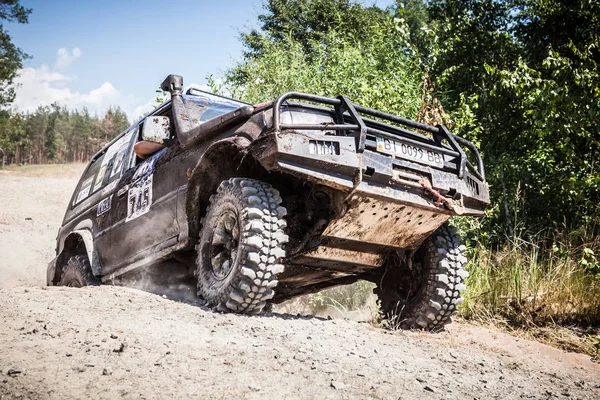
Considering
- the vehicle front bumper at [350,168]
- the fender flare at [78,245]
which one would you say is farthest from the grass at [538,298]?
the fender flare at [78,245]

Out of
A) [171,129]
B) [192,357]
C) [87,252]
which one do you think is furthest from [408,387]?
[87,252]

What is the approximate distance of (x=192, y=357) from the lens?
9.62ft

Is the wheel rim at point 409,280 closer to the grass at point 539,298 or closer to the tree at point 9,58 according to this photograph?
the grass at point 539,298

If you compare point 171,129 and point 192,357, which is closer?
point 192,357

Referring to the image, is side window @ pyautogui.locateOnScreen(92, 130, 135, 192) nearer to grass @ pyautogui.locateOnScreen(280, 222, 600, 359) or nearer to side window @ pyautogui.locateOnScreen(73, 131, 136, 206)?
side window @ pyautogui.locateOnScreen(73, 131, 136, 206)

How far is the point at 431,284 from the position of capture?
15.4 ft

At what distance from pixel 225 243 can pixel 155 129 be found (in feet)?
4.12

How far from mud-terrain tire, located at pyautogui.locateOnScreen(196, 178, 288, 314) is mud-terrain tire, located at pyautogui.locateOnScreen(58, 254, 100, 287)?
216cm

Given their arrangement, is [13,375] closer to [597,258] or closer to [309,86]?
[597,258]

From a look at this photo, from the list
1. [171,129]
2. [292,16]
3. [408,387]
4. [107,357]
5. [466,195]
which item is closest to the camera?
[107,357]

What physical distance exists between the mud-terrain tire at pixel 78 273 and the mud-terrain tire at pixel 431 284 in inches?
119

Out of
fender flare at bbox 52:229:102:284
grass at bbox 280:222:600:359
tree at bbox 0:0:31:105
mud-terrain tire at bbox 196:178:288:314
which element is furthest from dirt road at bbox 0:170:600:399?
tree at bbox 0:0:31:105

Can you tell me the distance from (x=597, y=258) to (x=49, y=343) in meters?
6.03

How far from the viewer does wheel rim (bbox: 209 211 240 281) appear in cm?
416
